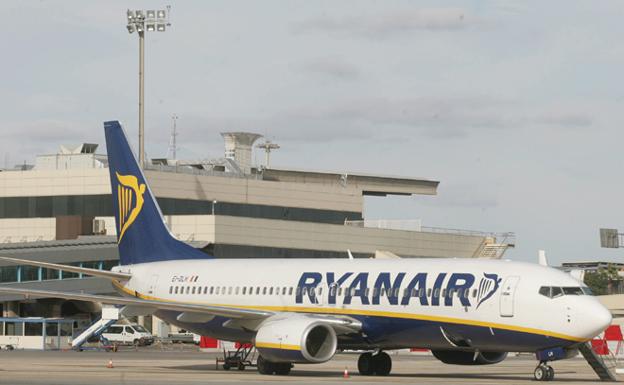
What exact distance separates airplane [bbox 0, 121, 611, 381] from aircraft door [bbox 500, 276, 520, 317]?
3cm

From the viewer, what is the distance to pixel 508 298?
38.2 meters

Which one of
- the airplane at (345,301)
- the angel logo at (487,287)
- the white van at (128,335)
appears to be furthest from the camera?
the white van at (128,335)

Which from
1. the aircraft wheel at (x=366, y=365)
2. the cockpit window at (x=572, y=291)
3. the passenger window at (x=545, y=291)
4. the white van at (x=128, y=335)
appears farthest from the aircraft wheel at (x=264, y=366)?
the white van at (x=128, y=335)

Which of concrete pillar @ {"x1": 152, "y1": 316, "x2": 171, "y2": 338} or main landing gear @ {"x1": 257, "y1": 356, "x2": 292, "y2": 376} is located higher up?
main landing gear @ {"x1": 257, "y1": 356, "x2": 292, "y2": 376}

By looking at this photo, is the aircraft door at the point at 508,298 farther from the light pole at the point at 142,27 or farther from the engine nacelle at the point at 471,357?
the light pole at the point at 142,27

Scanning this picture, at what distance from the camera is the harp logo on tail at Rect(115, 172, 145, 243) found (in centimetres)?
5016

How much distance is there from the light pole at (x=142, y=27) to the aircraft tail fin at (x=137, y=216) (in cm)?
4159

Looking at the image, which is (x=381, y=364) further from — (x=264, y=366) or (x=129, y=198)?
(x=129, y=198)

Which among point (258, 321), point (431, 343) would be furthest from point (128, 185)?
point (431, 343)

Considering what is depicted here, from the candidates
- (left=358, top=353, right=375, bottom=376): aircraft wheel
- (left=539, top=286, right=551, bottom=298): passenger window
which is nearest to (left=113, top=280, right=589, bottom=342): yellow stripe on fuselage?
(left=539, top=286, right=551, bottom=298): passenger window

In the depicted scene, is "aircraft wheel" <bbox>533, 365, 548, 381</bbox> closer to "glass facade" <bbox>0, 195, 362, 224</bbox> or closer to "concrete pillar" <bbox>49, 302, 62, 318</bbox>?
"glass facade" <bbox>0, 195, 362, 224</bbox>

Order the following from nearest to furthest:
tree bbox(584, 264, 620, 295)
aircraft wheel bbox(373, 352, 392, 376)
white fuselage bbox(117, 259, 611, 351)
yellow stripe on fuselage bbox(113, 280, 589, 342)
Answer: yellow stripe on fuselage bbox(113, 280, 589, 342) < white fuselage bbox(117, 259, 611, 351) < aircraft wheel bbox(373, 352, 392, 376) < tree bbox(584, 264, 620, 295)

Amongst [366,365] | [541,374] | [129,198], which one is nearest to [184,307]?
[366,365]

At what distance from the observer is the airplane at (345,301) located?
37.8 m
